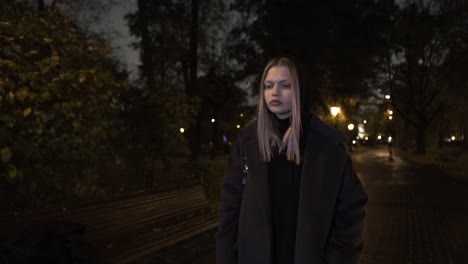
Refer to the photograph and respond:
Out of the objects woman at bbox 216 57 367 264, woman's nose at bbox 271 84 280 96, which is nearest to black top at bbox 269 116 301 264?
woman at bbox 216 57 367 264

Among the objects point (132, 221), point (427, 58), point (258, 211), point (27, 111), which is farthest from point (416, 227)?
point (427, 58)

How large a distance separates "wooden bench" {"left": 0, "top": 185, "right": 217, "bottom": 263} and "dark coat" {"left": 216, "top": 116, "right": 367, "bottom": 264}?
326 centimetres

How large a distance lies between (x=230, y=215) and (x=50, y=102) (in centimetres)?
398

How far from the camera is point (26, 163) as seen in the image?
582 cm

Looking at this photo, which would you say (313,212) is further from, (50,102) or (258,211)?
(50,102)

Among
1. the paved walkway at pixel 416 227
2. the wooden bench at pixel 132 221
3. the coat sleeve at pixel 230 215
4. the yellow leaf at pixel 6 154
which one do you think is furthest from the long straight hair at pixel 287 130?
the paved walkway at pixel 416 227

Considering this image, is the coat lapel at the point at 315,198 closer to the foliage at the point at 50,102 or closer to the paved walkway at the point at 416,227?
the foliage at the point at 50,102

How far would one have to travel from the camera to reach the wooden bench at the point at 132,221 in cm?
544

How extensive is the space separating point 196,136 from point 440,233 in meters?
13.9

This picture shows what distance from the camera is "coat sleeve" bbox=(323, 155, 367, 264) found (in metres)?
2.44

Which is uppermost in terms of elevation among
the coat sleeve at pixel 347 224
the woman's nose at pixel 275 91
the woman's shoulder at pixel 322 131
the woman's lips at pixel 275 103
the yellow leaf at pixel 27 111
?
the yellow leaf at pixel 27 111

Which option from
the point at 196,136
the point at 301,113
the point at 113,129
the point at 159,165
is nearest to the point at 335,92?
the point at 196,136

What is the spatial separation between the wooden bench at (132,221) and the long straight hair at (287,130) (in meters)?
3.43

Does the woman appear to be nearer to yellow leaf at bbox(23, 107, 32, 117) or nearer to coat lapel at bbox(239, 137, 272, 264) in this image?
coat lapel at bbox(239, 137, 272, 264)
